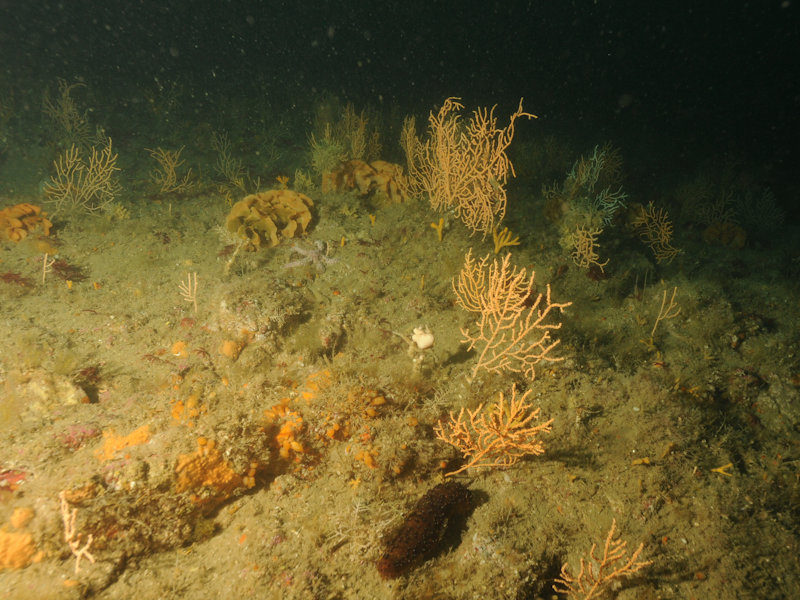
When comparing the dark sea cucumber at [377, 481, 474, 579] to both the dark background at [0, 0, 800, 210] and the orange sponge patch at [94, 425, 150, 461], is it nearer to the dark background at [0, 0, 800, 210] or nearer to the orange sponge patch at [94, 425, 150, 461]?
the orange sponge patch at [94, 425, 150, 461]

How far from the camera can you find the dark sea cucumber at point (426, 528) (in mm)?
2609

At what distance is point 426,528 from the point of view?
2.72 metres


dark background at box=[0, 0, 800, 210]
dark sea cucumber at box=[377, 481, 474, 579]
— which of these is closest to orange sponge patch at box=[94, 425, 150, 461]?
dark sea cucumber at box=[377, 481, 474, 579]

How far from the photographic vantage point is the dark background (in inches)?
692

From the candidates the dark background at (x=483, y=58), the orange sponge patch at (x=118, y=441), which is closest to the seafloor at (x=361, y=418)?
the orange sponge patch at (x=118, y=441)

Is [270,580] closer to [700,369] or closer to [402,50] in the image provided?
[700,369]

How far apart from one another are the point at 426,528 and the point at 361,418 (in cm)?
116

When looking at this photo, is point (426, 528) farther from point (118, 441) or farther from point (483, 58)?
point (483, 58)

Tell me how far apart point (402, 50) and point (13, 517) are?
5136cm

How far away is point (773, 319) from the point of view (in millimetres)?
4910

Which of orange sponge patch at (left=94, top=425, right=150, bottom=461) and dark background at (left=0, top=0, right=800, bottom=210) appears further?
dark background at (left=0, top=0, right=800, bottom=210)

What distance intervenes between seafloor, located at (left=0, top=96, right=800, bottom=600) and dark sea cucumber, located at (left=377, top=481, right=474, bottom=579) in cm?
10

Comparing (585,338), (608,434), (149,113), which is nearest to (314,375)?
(608,434)

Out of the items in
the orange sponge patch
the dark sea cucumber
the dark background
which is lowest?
the dark sea cucumber
